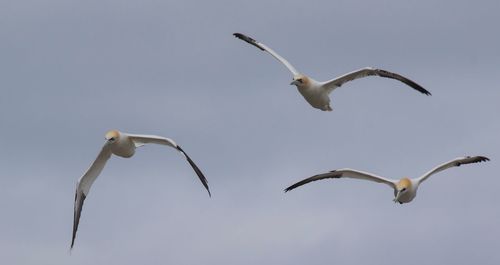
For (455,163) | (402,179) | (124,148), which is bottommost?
(402,179)

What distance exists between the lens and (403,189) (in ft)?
125

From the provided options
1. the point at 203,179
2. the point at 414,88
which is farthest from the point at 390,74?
the point at 203,179

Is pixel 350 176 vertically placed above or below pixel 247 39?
below

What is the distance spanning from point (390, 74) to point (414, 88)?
0.85 m

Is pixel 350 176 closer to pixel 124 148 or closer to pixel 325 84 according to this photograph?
pixel 325 84

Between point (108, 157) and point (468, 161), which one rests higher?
point (108, 157)

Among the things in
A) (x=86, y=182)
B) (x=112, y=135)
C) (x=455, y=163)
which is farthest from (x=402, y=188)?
(x=86, y=182)

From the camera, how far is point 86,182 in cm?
4094

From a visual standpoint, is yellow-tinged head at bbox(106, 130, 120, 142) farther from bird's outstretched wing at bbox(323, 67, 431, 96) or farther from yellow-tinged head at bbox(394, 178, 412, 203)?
yellow-tinged head at bbox(394, 178, 412, 203)

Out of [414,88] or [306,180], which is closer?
[414,88]

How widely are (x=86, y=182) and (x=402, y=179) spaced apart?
9.84 meters

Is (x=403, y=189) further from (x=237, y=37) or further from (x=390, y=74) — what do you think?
(x=237, y=37)

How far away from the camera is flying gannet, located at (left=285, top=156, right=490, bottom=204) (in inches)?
1503

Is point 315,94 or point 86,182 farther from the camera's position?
point 86,182
